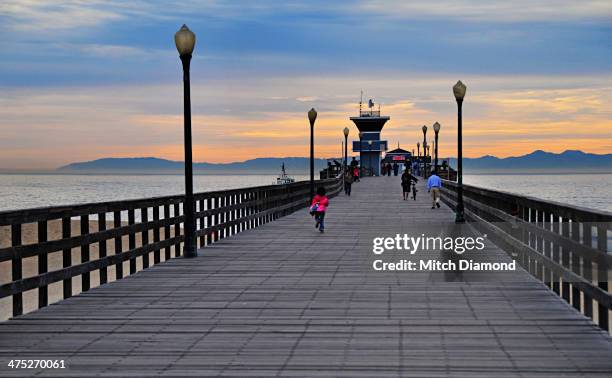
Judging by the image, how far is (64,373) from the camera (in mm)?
7559

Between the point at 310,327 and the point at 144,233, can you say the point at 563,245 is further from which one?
the point at 144,233

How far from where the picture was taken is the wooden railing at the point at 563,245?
9.18 m

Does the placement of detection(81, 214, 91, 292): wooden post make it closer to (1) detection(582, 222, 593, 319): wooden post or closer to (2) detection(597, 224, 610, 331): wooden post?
(1) detection(582, 222, 593, 319): wooden post

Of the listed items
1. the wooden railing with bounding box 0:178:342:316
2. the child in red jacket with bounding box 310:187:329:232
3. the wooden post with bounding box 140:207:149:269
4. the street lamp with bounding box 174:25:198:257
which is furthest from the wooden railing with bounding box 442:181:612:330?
the wooden post with bounding box 140:207:149:269

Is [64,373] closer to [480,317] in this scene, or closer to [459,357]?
[459,357]

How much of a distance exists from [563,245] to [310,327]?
3453 millimetres

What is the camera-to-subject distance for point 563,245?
10922mm

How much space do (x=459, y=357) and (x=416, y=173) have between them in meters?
105

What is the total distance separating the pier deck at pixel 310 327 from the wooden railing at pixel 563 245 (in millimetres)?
263

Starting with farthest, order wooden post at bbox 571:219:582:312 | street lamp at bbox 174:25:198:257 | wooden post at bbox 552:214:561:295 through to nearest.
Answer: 1. street lamp at bbox 174:25:198:257
2. wooden post at bbox 552:214:561:295
3. wooden post at bbox 571:219:582:312

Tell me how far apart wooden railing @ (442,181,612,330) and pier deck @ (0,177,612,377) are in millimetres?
263

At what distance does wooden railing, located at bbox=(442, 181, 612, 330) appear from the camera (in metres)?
9.18

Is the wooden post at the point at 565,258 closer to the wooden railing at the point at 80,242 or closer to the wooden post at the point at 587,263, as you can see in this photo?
the wooden post at the point at 587,263

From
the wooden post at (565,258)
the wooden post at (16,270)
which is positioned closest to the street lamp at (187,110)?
the wooden post at (16,270)
